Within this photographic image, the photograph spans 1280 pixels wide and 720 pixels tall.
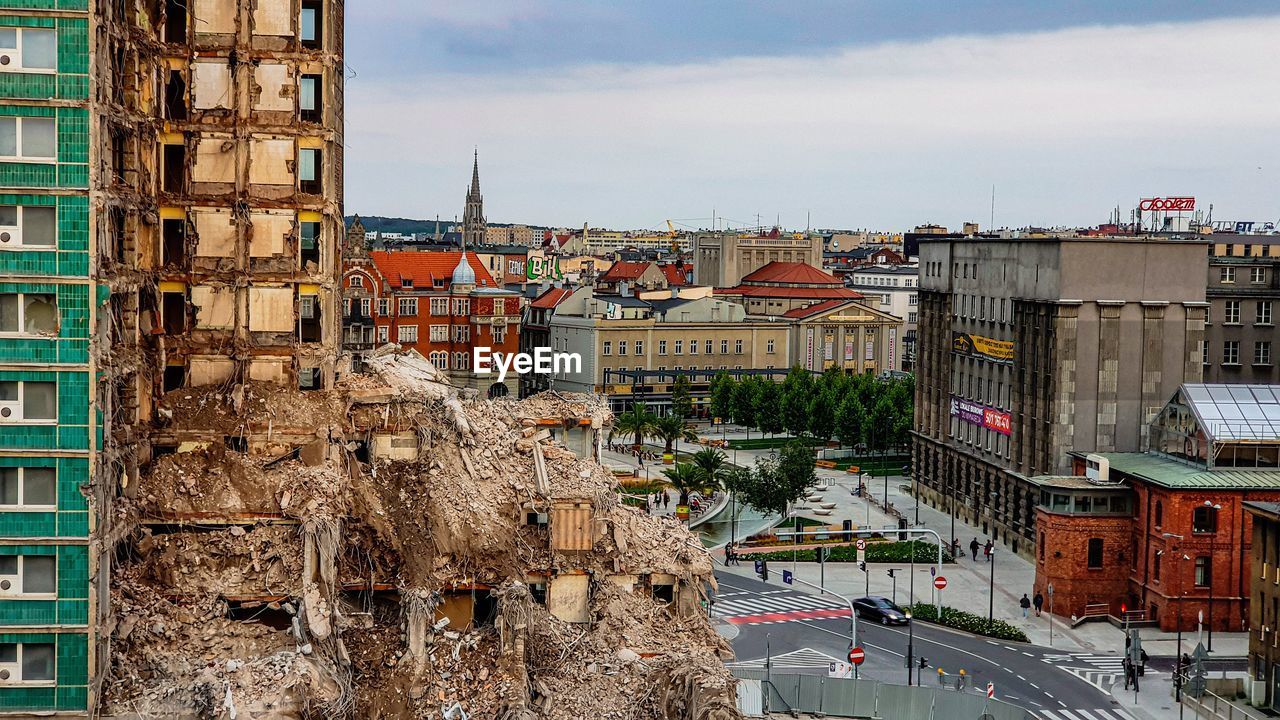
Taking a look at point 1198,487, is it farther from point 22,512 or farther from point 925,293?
point 22,512

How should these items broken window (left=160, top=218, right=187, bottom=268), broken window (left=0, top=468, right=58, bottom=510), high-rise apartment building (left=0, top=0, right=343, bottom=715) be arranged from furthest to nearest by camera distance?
broken window (left=160, top=218, right=187, bottom=268)
broken window (left=0, top=468, right=58, bottom=510)
high-rise apartment building (left=0, top=0, right=343, bottom=715)

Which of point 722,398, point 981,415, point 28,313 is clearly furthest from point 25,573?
point 722,398

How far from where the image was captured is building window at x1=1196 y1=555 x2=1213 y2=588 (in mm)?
97250

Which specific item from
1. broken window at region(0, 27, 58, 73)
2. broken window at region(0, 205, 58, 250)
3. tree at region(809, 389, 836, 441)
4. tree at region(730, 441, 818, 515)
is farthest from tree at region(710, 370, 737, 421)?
broken window at region(0, 27, 58, 73)

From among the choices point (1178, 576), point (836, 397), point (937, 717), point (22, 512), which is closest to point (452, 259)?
point (836, 397)

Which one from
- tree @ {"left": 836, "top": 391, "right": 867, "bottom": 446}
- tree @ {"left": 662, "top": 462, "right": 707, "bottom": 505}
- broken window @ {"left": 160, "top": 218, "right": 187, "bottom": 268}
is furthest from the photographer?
tree @ {"left": 836, "top": 391, "right": 867, "bottom": 446}

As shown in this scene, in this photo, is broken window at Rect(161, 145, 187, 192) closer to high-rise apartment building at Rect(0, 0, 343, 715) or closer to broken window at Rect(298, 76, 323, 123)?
high-rise apartment building at Rect(0, 0, 343, 715)

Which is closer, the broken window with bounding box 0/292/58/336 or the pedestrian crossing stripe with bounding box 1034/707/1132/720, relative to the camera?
the broken window with bounding box 0/292/58/336

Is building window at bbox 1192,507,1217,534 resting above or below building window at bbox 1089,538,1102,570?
above

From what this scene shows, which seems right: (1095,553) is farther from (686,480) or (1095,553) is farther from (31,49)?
(31,49)

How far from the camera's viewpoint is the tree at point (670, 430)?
159m

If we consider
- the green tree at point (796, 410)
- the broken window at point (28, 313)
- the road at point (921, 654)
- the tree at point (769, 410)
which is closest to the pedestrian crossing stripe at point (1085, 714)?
the road at point (921, 654)

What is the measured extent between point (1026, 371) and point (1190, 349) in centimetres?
1161

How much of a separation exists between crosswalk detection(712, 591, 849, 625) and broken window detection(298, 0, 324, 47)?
48349 millimetres
